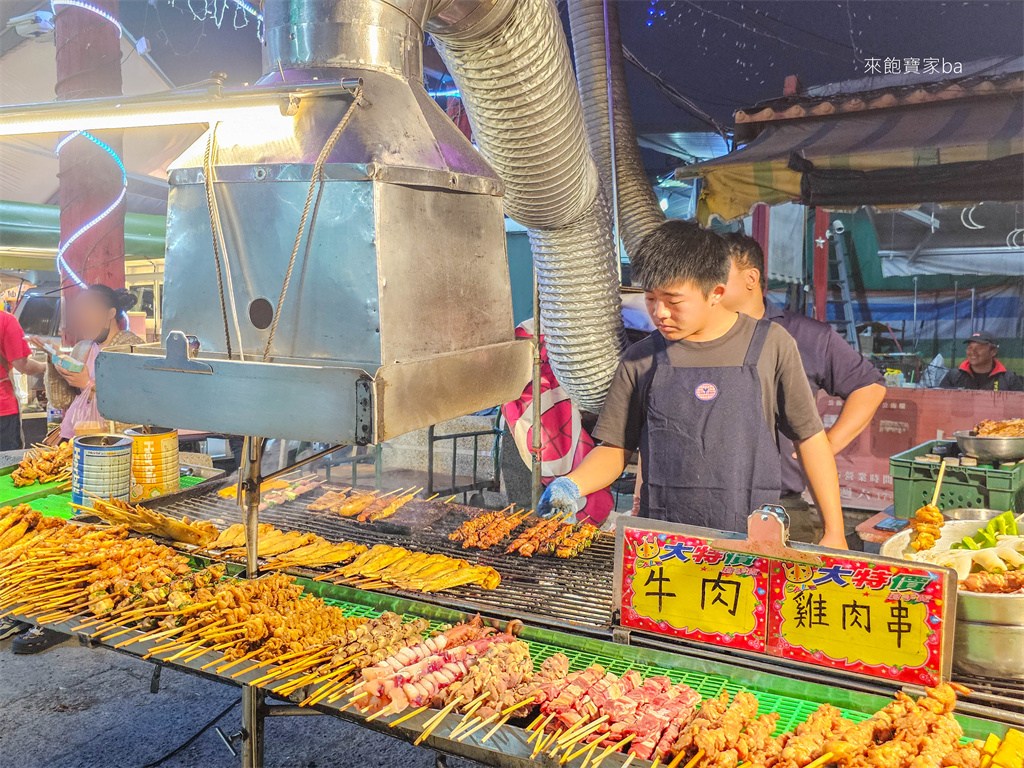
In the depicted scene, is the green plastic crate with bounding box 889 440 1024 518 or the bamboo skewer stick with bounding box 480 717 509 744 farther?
the green plastic crate with bounding box 889 440 1024 518

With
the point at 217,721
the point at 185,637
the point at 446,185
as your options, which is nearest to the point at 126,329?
the point at 217,721

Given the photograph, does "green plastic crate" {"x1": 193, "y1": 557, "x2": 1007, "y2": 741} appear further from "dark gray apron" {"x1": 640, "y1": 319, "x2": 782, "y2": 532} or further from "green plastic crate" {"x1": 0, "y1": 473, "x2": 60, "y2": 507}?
"green plastic crate" {"x1": 0, "y1": 473, "x2": 60, "y2": 507}

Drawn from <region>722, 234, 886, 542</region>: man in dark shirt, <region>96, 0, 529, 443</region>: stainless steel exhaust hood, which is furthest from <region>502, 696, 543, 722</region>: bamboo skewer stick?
<region>722, 234, 886, 542</region>: man in dark shirt

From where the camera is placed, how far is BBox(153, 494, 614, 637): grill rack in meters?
2.96

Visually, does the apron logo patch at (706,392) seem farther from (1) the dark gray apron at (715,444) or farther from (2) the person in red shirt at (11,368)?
(2) the person in red shirt at (11,368)

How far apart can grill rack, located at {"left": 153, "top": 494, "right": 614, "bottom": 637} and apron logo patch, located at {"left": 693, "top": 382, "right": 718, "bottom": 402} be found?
0.90m

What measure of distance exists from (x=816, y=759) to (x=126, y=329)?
689 centimetres

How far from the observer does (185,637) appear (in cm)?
275

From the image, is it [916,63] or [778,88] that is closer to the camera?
[916,63]

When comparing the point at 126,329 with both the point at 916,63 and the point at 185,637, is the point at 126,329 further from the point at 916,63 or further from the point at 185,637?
the point at 916,63

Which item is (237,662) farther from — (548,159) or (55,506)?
(548,159)

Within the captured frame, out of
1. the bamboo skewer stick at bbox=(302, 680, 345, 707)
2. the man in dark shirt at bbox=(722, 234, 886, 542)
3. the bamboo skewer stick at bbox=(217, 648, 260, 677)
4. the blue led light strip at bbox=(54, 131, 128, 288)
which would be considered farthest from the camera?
the blue led light strip at bbox=(54, 131, 128, 288)

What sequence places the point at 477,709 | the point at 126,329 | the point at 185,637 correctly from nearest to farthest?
the point at 477,709
the point at 185,637
the point at 126,329

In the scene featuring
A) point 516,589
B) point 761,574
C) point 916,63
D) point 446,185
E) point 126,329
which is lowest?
point 516,589
